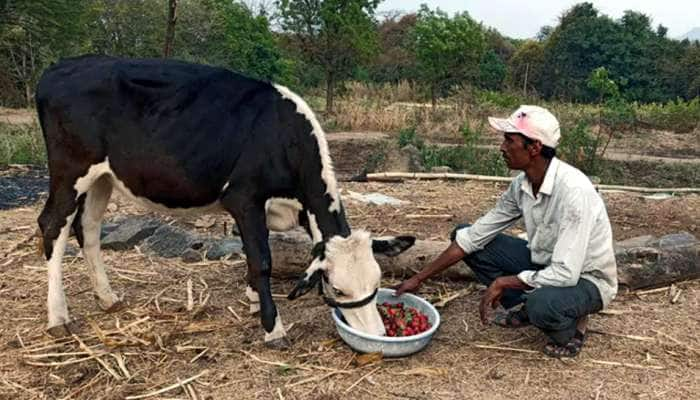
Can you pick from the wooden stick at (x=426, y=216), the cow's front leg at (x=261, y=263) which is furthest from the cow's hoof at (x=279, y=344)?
the wooden stick at (x=426, y=216)

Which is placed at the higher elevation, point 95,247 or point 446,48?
point 446,48

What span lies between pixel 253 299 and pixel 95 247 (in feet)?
3.92

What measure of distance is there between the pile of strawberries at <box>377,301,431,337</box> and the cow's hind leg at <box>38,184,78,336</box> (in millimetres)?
2049

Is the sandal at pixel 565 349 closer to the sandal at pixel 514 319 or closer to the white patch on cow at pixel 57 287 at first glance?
the sandal at pixel 514 319

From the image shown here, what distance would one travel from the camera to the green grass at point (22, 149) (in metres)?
9.49

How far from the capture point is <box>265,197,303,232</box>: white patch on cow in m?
4.03

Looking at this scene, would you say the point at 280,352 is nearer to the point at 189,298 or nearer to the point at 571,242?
the point at 189,298

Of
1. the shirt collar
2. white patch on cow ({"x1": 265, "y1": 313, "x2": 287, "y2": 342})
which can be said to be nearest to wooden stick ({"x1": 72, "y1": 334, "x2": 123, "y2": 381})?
white patch on cow ({"x1": 265, "y1": 313, "x2": 287, "y2": 342})

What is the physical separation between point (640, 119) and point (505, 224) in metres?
15.3

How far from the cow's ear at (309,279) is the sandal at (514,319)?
4.53ft

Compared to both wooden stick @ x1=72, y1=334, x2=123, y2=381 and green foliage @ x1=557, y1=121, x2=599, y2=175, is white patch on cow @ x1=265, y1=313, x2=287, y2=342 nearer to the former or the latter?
wooden stick @ x1=72, y1=334, x2=123, y2=381

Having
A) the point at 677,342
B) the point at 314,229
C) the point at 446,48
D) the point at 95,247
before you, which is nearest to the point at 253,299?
the point at 314,229

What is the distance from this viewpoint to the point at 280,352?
383 centimetres

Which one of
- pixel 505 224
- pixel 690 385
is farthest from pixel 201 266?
pixel 690 385
